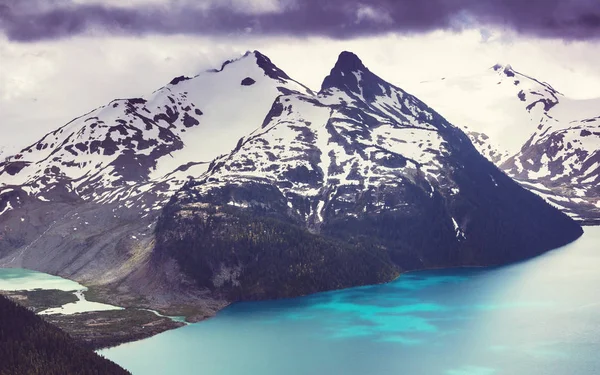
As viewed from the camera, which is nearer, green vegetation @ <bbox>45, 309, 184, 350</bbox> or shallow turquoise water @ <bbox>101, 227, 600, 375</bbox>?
shallow turquoise water @ <bbox>101, 227, 600, 375</bbox>

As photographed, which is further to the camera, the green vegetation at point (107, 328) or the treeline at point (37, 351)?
the green vegetation at point (107, 328)

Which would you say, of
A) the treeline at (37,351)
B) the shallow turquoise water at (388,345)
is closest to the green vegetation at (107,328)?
the shallow turquoise water at (388,345)

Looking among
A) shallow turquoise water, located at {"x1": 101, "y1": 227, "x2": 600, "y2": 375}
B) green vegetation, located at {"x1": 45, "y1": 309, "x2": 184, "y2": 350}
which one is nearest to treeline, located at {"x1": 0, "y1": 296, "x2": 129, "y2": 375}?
shallow turquoise water, located at {"x1": 101, "y1": 227, "x2": 600, "y2": 375}

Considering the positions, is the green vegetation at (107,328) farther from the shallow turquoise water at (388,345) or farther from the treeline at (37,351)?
the treeline at (37,351)

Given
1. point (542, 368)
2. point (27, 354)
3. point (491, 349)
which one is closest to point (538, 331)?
point (491, 349)

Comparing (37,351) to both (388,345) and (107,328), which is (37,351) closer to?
(107,328)

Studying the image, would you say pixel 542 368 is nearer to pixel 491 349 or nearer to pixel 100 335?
pixel 491 349

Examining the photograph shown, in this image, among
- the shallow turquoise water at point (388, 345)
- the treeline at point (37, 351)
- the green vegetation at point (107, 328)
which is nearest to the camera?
the treeline at point (37, 351)

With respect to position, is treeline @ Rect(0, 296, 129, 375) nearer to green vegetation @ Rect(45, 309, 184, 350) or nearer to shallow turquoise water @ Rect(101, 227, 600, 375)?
shallow turquoise water @ Rect(101, 227, 600, 375)
